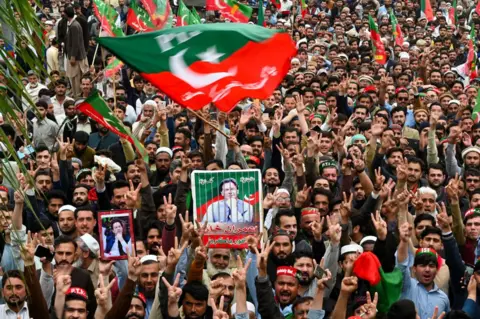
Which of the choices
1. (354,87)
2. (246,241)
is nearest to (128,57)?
(246,241)

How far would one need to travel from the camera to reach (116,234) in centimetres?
794

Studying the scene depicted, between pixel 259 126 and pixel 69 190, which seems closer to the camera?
pixel 69 190

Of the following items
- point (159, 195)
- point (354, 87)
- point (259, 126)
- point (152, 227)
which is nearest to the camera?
point (152, 227)

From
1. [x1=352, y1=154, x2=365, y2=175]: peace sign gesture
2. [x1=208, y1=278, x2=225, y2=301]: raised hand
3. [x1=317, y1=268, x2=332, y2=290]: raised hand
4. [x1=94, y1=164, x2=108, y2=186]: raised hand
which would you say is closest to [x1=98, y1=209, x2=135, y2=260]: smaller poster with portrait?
[x1=208, y1=278, x2=225, y2=301]: raised hand

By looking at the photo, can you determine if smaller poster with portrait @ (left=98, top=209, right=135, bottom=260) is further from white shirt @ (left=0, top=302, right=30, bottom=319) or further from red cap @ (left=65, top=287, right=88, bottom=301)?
white shirt @ (left=0, top=302, right=30, bottom=319)

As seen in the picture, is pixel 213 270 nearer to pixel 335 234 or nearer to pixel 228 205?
pixel 228 205

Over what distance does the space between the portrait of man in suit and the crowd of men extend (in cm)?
13

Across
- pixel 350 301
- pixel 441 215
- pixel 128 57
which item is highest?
pixel 128 57

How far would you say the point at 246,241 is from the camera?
322 inches

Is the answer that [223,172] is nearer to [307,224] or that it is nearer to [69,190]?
[307,224]

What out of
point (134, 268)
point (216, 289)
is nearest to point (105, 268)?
point (134, 268)

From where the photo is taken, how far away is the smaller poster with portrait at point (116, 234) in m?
7.88

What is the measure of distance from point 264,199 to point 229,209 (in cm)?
130

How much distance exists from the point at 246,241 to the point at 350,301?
90 centimetres
